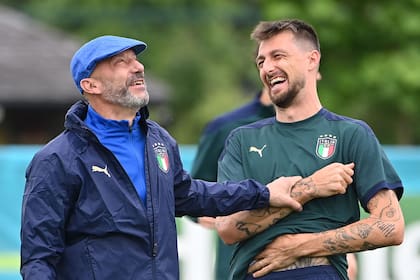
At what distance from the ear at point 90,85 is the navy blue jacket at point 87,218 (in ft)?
0.51

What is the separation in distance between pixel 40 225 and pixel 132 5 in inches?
1218

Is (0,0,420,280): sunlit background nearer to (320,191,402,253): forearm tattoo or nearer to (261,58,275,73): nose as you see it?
(261,58,275,73): nose

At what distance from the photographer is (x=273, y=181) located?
230 inches

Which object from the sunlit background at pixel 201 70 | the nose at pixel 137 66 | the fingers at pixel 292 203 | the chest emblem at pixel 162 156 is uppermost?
the sunlit background at pixel 201 70

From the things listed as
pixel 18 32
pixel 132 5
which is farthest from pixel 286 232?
pixel 132 5

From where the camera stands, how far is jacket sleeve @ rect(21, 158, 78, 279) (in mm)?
5379

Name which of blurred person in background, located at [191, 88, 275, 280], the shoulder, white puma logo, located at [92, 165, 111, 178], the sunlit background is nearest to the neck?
white puma logo, located at [92, 165, 111, 178]

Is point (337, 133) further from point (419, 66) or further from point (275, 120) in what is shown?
point (419, 66)

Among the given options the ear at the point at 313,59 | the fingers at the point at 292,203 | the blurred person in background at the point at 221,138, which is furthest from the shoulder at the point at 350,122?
the blurred person in background at the point at 221,138

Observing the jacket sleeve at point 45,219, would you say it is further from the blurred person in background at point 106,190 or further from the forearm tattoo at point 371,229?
the forearm tattoo at point 371,229

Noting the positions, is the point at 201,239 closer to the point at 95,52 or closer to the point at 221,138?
the point at 221,138

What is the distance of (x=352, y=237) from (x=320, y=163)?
0.38 metres

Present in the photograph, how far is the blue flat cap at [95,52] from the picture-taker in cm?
561

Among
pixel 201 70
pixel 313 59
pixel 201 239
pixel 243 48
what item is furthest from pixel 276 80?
pixel 243 48
